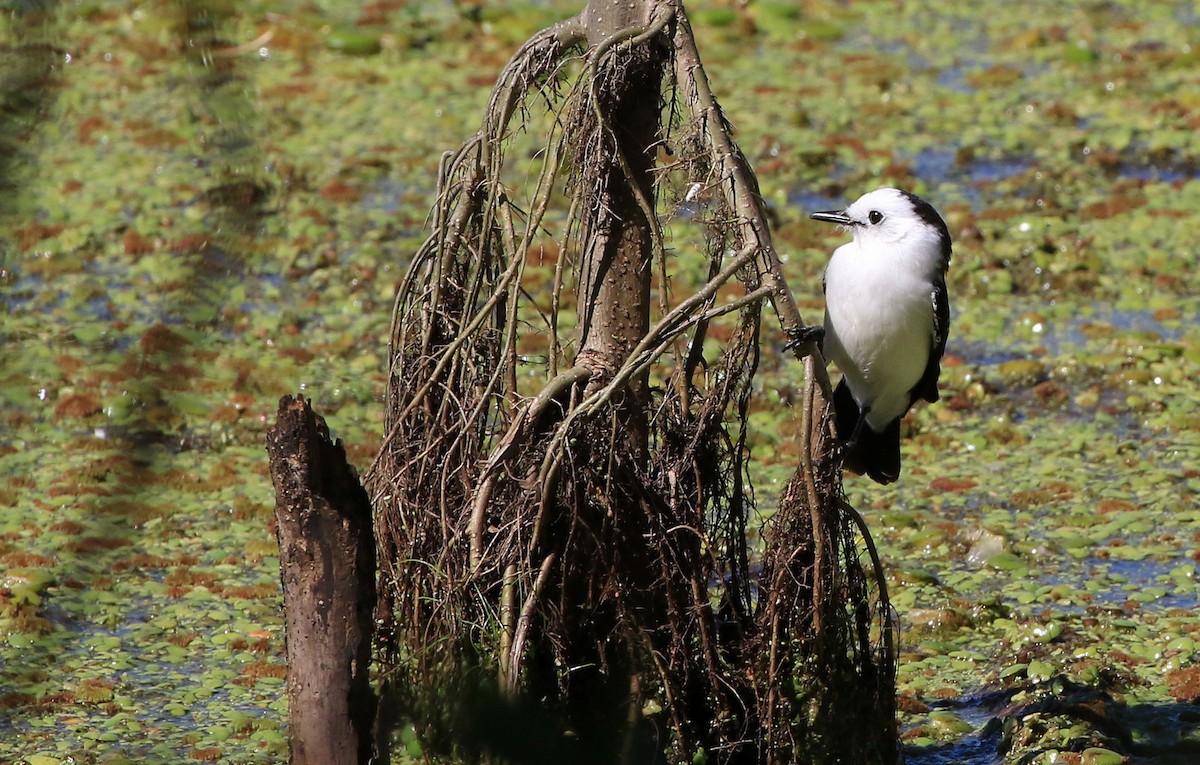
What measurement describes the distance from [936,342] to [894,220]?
0.48 meters

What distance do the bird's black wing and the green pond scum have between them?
0.67 meters

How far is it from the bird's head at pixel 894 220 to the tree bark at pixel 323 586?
1.74 meters

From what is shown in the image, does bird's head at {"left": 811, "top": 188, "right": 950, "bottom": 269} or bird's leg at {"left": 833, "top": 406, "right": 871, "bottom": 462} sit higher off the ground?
bird's head at {"left": 811, "top": 188, "right": 950, "bottom": 269}

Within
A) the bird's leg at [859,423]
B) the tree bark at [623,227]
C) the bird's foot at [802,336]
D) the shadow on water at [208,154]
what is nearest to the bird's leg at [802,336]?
the bird's foot at [802,336]

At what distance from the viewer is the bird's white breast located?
4.54 m

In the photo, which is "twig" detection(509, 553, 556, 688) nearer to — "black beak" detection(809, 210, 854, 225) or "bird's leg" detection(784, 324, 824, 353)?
"bird's leg" detection(784, 324, 824, 353)

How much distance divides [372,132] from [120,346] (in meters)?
2.58

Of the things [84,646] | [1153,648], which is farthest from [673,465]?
[84,646]

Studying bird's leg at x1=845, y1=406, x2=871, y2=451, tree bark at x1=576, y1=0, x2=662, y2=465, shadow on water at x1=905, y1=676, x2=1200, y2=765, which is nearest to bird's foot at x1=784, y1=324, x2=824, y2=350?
tree bark at x1=576, y1=0, x2=662, y2=465

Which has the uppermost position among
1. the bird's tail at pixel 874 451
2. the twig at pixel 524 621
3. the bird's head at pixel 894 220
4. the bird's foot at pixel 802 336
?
the bird's head at pixel 894 220

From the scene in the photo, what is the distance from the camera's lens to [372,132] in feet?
30.0

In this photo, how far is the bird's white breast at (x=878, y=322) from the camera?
454 cm

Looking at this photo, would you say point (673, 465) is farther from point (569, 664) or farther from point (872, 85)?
point (872, 85)

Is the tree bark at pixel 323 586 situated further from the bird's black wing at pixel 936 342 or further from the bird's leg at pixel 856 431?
the bird's black wing at pixel 936 342
